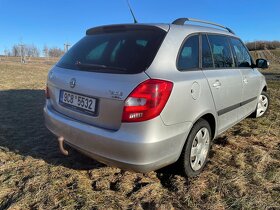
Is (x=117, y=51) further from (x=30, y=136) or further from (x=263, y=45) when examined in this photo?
(x=263, y=45)

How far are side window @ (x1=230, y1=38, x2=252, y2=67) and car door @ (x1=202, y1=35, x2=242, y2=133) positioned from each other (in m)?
0.23

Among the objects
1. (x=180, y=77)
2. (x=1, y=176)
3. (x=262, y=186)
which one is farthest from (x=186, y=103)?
(x=1, y=176)

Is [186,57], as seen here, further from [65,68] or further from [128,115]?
[65,68]

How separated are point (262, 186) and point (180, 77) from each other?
57.7 inches

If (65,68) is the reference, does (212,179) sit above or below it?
below

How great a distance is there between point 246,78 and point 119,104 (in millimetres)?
2567

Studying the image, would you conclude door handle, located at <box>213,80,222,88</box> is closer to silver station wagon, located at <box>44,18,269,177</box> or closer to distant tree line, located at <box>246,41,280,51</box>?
silver station wagon, located at <box>44,18,269,177</box>

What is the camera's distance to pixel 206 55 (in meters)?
3.56

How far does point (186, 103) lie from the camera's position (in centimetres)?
295

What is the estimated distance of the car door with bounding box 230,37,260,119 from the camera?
447 cm

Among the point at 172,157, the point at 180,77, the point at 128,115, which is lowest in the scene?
the point at 172,157

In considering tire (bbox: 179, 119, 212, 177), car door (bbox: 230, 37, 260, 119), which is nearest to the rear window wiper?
tire (bbox: 179, 119, 212, 177)

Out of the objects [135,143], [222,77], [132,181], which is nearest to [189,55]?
[222,77]

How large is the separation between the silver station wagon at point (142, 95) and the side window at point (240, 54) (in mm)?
767
